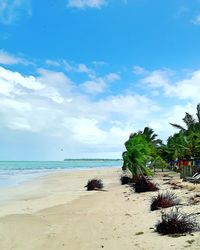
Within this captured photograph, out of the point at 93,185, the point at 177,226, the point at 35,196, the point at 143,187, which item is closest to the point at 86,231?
the point at 177,226

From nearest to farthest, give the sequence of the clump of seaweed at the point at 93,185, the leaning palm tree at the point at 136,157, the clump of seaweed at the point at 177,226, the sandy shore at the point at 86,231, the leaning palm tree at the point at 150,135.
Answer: the sandy shore at the point at 86,231 < the clump of seaweed at the point at 177,226 < the clump of seaweed at the point at 93,185 < the leaning palm tree at the point at 136,157 < the leaning palm tree at the point at 150,135

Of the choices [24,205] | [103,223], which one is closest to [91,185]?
[24,205]

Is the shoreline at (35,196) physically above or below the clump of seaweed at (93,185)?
below

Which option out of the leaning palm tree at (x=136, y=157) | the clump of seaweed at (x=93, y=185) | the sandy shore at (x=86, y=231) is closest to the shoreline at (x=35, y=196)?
the clump of seaweed at (x=93, y=185)

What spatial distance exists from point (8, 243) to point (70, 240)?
5.04 ft

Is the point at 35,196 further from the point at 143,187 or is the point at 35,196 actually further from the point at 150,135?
the point at 150,135

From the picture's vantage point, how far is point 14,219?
44.2ft

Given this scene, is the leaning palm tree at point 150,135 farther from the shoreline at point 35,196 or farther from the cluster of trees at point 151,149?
the shoreline at point 35,196

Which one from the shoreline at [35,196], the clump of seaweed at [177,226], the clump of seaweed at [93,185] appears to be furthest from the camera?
the clump of seaweed at [93,185]

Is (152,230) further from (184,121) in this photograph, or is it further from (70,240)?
(184,121)

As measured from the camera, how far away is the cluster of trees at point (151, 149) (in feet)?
100

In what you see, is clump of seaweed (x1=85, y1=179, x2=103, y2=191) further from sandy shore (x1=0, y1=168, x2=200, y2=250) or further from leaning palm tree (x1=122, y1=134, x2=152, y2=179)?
sandy shore (x1=0, y1=168, x2=200, y2=250)

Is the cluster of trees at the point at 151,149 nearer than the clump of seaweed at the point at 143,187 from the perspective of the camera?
No

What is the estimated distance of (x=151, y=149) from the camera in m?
38.8
